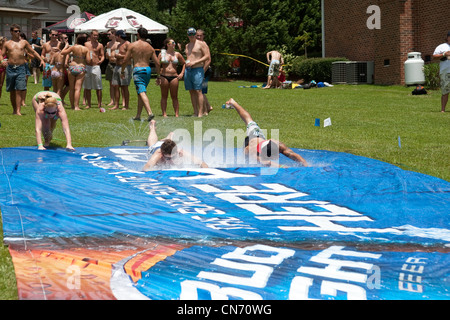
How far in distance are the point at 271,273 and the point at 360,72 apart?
2407 cm

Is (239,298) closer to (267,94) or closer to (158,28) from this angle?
(267,94)

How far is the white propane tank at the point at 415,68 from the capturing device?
74.4ft

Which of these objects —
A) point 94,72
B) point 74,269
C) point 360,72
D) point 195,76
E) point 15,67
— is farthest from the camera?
point 360,72

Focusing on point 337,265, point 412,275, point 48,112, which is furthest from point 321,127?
point 412,275

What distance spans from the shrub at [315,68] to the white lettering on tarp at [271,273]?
79.9 feet

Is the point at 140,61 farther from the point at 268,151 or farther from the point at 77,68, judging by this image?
the point at 268,151

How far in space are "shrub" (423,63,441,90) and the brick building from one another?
1783 mm

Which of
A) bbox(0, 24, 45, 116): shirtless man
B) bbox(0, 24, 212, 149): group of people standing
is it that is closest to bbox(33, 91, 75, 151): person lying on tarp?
bbox(0, 24, 212, 149): group of people standing

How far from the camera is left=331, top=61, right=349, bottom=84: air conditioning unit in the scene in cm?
2758

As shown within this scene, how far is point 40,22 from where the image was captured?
164ft

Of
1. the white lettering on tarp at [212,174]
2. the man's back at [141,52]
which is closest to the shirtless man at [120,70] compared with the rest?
the man's back at [141,52]

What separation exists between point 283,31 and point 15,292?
29621mm

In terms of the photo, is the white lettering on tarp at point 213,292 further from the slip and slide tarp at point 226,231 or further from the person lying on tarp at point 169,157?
the person lying on tarp at point 169,157

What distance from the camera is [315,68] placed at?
2919cm
